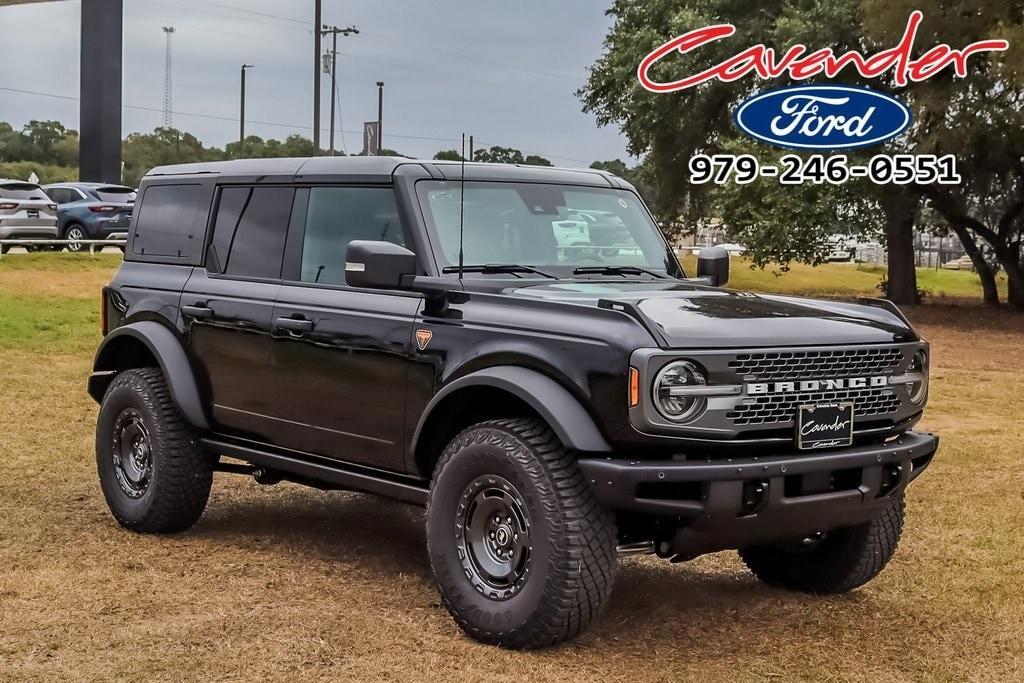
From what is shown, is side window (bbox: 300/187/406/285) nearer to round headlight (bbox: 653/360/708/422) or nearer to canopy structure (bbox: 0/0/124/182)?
round headlight (bbox: 653/360/708/422)

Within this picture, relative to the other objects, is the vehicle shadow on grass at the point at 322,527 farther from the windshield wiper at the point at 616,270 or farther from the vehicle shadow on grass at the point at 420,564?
the windshield wiper at the point at 616,270

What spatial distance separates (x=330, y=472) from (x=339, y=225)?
117 cm

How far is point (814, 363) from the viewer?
517 cm

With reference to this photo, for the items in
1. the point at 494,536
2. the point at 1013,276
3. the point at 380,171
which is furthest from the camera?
the point at 1013,276

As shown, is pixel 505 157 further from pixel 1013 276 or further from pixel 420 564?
pixel 1013 276

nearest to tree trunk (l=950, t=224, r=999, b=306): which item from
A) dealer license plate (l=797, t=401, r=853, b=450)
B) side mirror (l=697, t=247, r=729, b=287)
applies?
side mirror (l=697, t=247, r=729, b=287)

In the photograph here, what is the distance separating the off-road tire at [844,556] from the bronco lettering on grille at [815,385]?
2.41 ft

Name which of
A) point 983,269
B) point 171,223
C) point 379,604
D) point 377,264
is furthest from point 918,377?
point 983,269

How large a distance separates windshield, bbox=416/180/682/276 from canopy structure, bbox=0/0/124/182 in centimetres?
3143

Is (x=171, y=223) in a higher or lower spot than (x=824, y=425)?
higher

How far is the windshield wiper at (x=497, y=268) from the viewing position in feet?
19.4

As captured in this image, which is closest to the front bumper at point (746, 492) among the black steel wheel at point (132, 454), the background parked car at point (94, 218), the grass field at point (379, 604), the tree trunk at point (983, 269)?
the grass field at point (379, 604)

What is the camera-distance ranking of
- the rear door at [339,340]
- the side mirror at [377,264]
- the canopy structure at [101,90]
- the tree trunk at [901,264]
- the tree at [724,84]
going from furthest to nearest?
the canopy structure at [101,90]
the tree trunk at [901,264]
the tree at [724,84]
the rear door at [339,340]
the side mirror at [377,264]

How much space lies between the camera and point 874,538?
604 centimetres
